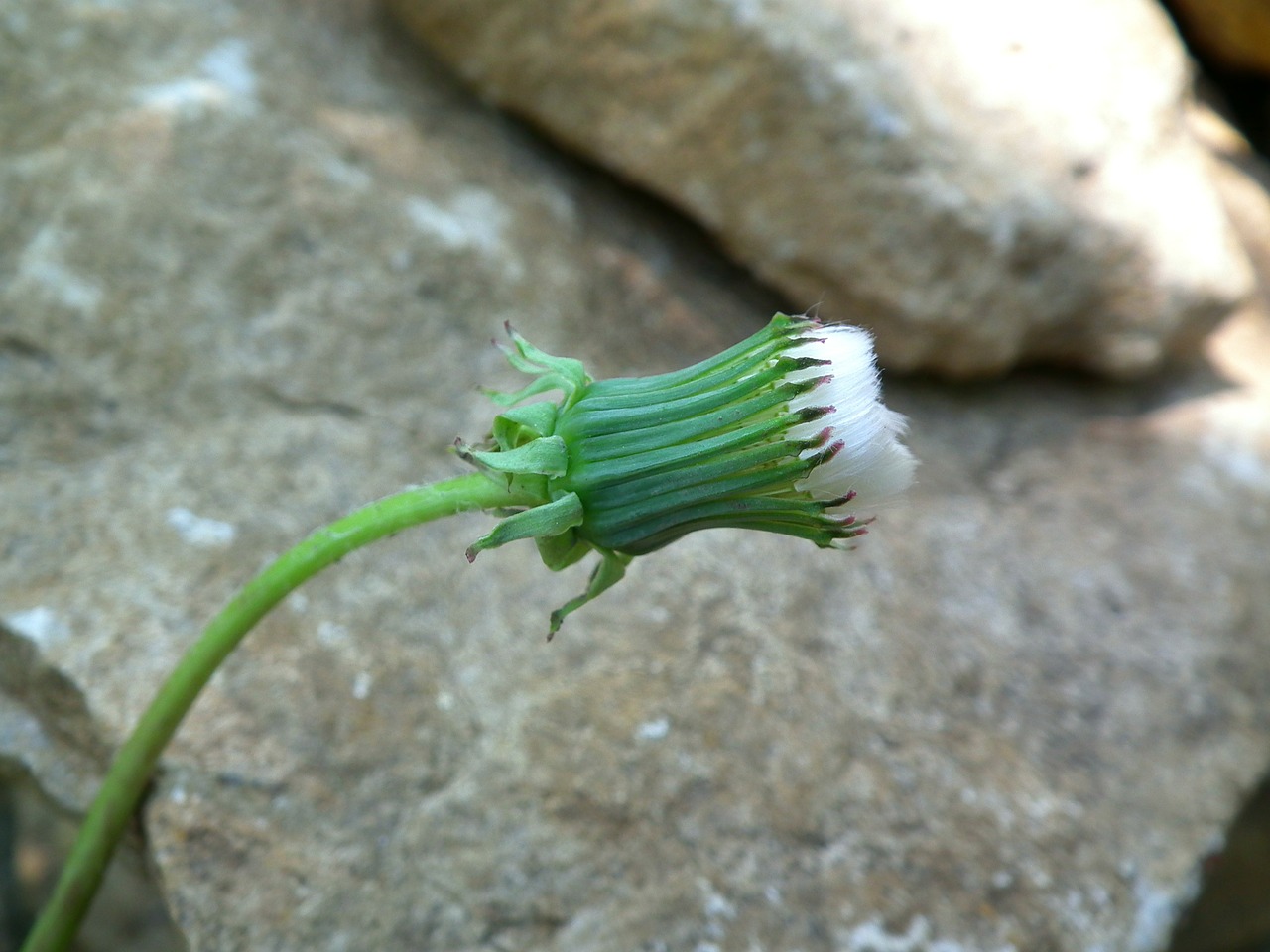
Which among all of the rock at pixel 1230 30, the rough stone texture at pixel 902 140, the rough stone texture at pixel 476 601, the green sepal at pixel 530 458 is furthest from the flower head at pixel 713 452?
the rock at pixel 1230 30

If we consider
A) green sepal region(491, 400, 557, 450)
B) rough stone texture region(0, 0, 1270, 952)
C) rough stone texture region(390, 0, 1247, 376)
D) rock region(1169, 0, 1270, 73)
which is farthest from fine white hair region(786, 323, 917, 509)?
rock region(1169, 0, 1270, 73)

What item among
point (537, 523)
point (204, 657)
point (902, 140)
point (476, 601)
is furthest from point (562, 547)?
point (902, 140)

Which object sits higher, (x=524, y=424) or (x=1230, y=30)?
(x=1230, y=30)

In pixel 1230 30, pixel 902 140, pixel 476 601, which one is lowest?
pixel 476 601

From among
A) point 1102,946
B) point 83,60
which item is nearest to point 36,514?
point 83,60

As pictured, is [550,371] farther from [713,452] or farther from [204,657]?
[204,657]

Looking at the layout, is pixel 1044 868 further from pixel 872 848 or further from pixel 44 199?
pixel 44 199
